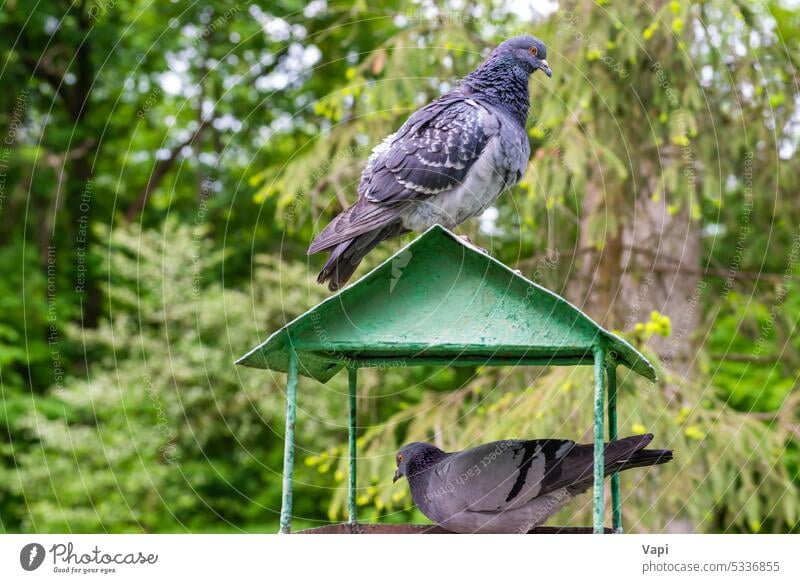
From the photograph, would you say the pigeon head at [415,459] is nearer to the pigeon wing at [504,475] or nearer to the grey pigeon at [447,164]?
the pigeon wing at [504,475]

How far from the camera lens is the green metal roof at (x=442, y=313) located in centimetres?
281

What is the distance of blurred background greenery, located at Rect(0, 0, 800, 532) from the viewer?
269 inches

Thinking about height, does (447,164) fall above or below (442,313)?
above

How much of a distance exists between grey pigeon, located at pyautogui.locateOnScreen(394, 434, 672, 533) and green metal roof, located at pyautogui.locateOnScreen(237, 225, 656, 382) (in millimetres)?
511

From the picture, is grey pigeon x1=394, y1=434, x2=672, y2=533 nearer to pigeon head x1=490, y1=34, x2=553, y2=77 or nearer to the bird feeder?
the bird feeder

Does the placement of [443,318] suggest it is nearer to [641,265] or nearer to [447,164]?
[447,164]

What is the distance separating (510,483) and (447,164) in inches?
48.8

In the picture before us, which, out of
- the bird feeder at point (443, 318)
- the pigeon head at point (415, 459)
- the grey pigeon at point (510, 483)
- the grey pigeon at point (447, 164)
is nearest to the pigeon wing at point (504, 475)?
the grey pigeon at point (510, 483)

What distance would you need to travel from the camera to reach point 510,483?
324 centimetres

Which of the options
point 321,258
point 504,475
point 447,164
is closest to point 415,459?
point 504,475

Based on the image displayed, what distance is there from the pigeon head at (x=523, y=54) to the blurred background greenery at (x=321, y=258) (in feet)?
2.61

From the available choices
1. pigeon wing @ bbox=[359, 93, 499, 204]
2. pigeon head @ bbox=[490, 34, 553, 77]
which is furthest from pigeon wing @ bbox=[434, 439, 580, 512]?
pigeon head @ bbox=[490, 34, 553, 77]

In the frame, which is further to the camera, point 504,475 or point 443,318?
point 504,475

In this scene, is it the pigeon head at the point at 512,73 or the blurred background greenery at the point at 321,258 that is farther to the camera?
the blurred background greenery at the point at 321,258
